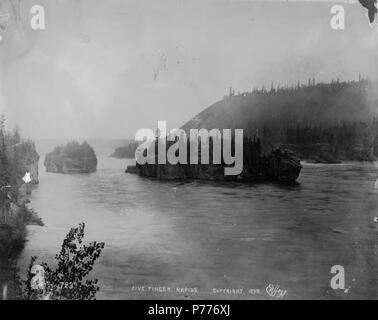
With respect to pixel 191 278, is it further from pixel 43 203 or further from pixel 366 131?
pixel 366 131

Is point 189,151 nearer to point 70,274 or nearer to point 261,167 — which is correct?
point 261,167

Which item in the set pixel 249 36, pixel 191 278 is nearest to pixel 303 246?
pixel 191 278

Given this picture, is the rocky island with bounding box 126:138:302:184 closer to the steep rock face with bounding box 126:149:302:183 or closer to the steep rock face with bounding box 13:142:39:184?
the steep rock face with bounding box 126:149:302:183

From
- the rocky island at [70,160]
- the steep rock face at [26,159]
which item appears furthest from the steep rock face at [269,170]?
the steep rock face at [26,159]

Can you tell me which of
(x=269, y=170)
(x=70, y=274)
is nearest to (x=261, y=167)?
(x=269, y=170)

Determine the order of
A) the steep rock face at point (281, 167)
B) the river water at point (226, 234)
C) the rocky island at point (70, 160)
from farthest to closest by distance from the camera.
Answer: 1. the rocky island at point (70, 160)
2. the steep rock face at point (281, 167)
3. the river water at point (226, 234)

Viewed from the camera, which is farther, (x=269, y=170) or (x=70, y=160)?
(x=70, y=160)

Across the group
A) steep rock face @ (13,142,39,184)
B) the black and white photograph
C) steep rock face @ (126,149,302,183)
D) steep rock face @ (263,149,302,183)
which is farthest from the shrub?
steep rock face @ (263,149,302,183)

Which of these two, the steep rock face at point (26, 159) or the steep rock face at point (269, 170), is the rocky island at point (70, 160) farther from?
the steep rock face at point (269, 170)
